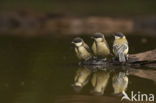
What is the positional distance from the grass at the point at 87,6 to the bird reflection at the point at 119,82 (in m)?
13.1

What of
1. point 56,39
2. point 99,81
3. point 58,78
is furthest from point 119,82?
point 56,39

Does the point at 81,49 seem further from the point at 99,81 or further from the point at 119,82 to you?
the point at 119,82

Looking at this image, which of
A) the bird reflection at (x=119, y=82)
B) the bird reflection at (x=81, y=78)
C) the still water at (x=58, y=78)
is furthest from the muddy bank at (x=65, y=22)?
the bird reflection at (x=119, y=82)

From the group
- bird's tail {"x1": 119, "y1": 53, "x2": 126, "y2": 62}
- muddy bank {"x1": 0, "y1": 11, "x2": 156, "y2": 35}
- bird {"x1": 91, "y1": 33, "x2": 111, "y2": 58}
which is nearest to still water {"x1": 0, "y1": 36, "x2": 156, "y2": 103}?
bird's tail {"x1": 119, "y1": 53, "x2": 126, "y2": 62}

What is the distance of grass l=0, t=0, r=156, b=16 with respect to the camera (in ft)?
73.9

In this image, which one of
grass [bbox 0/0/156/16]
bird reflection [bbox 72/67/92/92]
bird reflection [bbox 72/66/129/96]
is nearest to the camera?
bird reflection [bbox 72/66/129/96]

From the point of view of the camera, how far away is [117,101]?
7.05 meters

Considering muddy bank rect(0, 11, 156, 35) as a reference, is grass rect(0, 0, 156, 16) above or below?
below

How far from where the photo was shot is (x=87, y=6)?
949 inches

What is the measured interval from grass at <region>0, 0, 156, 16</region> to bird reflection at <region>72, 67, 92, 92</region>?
40.7ft

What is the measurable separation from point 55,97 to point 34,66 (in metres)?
3.03

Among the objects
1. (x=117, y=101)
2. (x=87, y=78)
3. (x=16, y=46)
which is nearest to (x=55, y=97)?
(x=117, y=101)

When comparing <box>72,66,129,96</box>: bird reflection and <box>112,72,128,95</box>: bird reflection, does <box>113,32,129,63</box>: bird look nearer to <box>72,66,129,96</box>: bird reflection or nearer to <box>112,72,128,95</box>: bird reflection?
<box>72,66,129,96</box>: bird reflection

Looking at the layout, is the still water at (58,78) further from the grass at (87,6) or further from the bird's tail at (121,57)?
the grass at (87,6)
